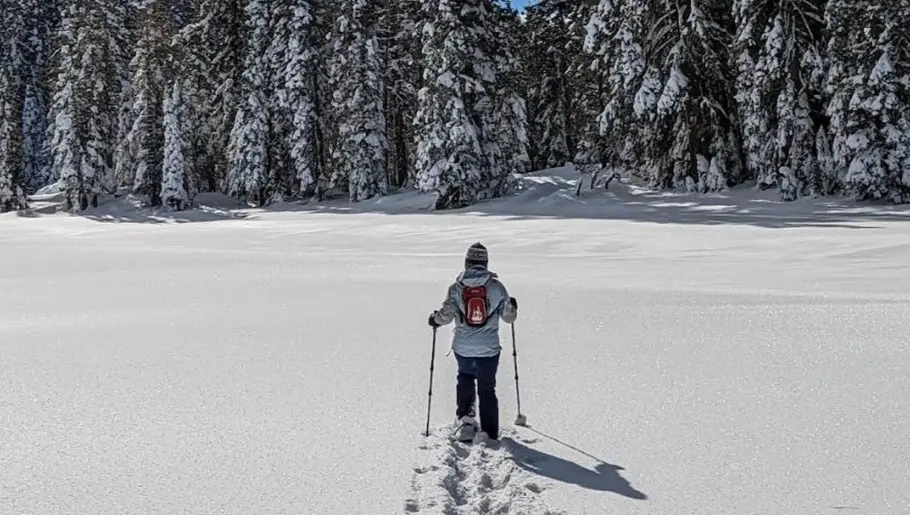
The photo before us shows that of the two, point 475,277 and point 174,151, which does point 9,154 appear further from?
point 475,277

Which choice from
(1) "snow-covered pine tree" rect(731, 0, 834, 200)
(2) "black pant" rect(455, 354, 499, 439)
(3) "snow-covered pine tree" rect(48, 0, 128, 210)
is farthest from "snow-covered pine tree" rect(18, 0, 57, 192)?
(2) "black pant" rect(455, 354, 499, 439)

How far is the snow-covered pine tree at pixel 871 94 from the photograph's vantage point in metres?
23.9

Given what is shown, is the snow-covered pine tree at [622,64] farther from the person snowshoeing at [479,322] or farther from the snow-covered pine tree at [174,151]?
the person snowshoeing at [479,322]

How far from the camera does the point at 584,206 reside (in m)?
31.1

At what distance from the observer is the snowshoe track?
478 centimetres

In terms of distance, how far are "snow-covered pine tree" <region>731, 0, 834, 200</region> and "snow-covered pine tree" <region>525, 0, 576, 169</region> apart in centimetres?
1893

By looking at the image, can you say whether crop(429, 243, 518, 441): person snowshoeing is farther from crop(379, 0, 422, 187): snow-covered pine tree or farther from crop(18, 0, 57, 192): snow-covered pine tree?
crop(18, 0, 57, 192): snow-covered pine tree

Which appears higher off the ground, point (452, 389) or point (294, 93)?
point (294, 93)

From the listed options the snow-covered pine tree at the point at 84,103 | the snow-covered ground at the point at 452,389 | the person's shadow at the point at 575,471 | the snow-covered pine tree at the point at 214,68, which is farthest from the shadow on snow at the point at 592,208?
the person's shadow at the point at 575,471

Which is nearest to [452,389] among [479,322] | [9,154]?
[479,322]

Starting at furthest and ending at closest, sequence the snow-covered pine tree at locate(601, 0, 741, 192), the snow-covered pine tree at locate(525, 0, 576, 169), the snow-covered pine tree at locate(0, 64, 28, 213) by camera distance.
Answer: the snow-covered pine tree at locate(525, 0, 576, 169) < the snow-covered pine tree at locate(0, 64, 28, 213) < the snow-covered pine tree at locate(601, 0, 741, 192)

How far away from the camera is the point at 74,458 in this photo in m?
5.62

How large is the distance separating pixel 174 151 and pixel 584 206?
73.7 ft

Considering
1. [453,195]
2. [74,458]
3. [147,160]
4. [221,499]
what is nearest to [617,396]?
[221,499]
